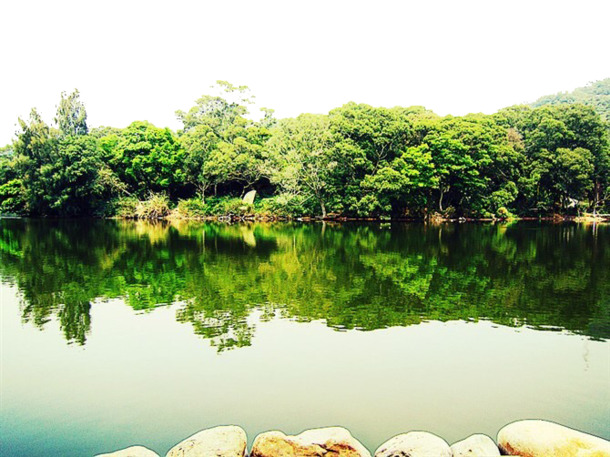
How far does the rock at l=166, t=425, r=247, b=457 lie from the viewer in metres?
5.13

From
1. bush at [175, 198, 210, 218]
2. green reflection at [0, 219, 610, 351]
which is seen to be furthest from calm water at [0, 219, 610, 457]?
bush at [175, 198, 210, 218]

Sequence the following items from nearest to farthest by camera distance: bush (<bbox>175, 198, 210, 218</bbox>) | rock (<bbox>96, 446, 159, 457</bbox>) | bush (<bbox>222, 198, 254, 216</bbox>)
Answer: rock (<bbox>96, 446, 159, 457</bbox>) → bush (<bbox>222, 198, 254, 216</bbox>) → bush (<bbox>175, 198, 210, 218</bbox>)

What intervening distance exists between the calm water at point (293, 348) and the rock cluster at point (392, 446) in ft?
3.22

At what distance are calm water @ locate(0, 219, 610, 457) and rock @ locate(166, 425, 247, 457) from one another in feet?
3.03

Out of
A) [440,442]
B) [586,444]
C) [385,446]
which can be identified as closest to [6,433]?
[385,446]

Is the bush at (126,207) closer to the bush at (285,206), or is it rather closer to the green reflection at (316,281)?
the bush at (285,206)

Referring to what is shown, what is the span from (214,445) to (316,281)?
36.6 ft

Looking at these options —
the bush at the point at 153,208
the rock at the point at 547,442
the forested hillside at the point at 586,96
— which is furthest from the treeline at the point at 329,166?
the forested hillside at the point at 586,96

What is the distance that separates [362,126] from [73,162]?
28.9 metres

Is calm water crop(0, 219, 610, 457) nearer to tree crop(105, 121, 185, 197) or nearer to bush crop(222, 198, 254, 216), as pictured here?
bush crop(222, 198, 254, 216)

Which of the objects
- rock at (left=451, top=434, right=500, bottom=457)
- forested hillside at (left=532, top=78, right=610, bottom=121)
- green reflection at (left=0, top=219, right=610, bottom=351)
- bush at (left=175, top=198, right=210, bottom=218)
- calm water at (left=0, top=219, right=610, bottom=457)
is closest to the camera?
rock at (left=451, top=434, right=500, bottom=457)

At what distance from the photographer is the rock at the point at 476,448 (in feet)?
16.8

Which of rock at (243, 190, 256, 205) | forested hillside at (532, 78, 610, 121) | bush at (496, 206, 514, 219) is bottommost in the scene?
bush at (496, 206, 514, 219)

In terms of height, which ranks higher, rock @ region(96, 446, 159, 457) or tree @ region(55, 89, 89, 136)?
tree @ region(55, 89, 89, 136)
